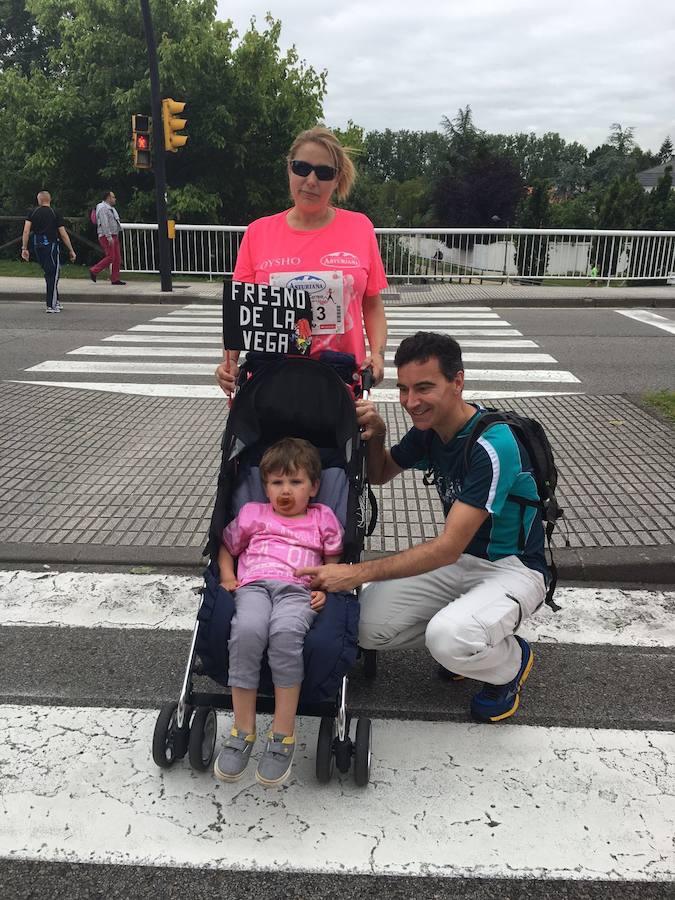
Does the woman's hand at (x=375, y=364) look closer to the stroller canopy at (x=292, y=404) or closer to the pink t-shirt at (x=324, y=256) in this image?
the pink t-shirt at (x=324, y=256)

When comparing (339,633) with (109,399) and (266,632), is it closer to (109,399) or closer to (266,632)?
(266,632)

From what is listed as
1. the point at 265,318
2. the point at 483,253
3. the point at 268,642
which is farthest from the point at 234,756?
the point at 483,253

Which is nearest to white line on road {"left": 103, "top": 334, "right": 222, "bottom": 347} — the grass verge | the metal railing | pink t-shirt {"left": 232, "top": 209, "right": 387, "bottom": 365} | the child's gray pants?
the grass verge

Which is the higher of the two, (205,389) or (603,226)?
(603,226)

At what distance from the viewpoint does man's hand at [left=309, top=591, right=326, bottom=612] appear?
9.14ft

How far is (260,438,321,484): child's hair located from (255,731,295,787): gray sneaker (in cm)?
99

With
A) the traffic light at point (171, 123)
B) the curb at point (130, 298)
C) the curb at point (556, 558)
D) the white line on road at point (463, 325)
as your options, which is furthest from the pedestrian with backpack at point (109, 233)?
the curb at point (556, 558)

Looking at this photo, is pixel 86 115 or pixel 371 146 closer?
pixel 86 115

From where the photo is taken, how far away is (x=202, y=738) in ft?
8.78

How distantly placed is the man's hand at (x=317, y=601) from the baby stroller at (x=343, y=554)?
0.07 feet

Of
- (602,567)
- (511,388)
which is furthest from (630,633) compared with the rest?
(511,388)

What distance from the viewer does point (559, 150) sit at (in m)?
124

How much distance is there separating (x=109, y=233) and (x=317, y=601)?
49.4ft

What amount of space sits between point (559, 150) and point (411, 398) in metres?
135
